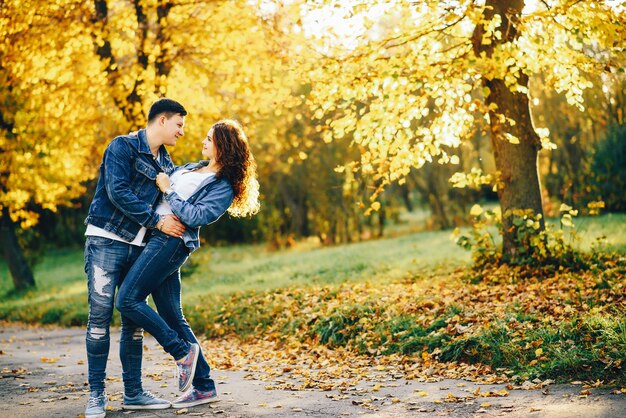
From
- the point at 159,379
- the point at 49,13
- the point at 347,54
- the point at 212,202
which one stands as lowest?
the point at 159,379

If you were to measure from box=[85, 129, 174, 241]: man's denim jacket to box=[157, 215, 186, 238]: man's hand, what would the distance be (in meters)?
0.05

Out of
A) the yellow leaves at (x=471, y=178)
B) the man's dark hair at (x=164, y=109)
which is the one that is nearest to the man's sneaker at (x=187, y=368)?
the man's dark hair at (x=164, y=109)

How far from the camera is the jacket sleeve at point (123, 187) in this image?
484cm

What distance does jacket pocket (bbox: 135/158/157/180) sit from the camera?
5.04m

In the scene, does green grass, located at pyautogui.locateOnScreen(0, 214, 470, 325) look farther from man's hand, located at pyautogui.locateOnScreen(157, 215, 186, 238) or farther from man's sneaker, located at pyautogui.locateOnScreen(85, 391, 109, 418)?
man's sneaker, located at pyautogui.locateOnScreen(85, 391, 109, 418)

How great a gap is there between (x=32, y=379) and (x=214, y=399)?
91.2 inches

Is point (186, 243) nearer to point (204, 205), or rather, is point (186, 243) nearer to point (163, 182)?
point (204, 205)

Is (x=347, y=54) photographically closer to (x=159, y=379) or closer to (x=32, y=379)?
(x=159, y=379)

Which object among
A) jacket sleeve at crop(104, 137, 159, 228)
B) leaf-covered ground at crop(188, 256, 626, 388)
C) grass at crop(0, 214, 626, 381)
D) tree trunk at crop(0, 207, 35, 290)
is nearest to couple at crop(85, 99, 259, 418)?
jacket sleeve at crop(104, 137, 159, 228)

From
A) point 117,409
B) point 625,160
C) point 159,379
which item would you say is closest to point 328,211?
point 625,160

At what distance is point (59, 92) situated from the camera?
41.6 ft

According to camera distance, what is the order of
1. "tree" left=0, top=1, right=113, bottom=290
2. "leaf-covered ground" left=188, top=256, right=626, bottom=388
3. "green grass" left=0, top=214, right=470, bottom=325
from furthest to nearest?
"green grass" left=0, top=214, right=470, bottom=325 < "tree" left=0, top=1, right=113, bottom=290 < "leaf-covered ground" left=188, top=256, right=626, bottom=388

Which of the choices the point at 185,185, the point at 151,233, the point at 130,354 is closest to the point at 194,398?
the point at 130,354

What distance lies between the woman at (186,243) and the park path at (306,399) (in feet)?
1.32
